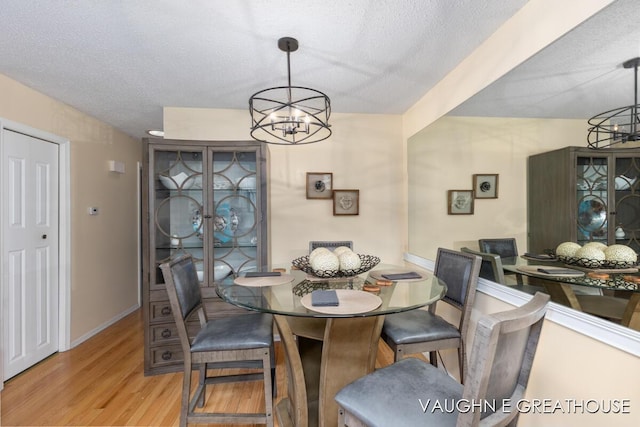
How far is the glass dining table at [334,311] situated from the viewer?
49.8 inches

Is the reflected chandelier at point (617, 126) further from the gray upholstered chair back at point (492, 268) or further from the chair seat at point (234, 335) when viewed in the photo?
the chair seat at point (234, 335)

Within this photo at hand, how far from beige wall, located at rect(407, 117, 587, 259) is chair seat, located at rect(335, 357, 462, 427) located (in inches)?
40.4

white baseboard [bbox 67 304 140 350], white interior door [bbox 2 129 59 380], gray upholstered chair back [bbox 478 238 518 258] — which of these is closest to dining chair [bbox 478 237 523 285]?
gray upholstered chair back [bbox 478 238 518 258]

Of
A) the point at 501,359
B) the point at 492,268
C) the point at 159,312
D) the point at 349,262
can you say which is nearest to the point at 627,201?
the point at 492,268

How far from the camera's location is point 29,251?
238cm

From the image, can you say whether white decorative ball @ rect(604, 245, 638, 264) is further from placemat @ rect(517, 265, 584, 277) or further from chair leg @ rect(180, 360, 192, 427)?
chair leg @ rect(180, 360, 192, 427)

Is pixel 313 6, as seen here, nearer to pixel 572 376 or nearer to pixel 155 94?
pixel 155 94

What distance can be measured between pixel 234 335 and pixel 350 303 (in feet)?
2.45

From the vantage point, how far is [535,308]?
0.86m

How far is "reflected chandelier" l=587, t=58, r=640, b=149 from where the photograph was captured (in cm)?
104

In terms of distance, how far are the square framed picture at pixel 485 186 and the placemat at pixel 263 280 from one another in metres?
1.47

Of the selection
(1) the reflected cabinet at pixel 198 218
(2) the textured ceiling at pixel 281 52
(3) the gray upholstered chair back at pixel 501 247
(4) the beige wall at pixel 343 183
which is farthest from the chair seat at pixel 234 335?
(2) the textured ceiling at pixel 281 52

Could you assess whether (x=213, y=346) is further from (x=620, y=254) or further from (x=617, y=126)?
(x=617, y=126)

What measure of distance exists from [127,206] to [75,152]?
1.02 metres
